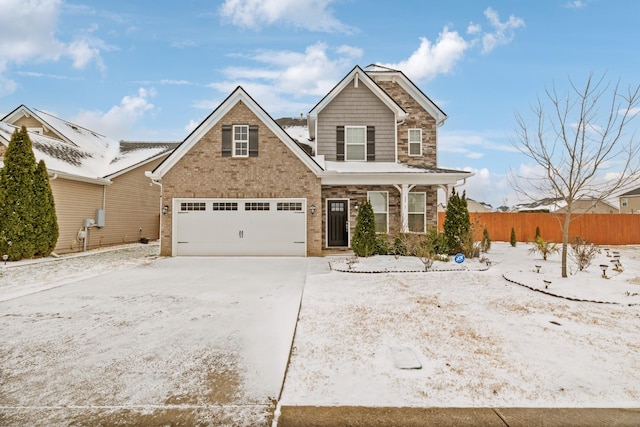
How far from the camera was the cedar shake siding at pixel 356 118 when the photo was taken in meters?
14.3

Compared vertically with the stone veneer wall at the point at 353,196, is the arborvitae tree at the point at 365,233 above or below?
below

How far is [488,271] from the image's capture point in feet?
30.1

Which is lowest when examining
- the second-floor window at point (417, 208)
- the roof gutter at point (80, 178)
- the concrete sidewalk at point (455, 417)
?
the concrete sidewalk at point (455, 417)

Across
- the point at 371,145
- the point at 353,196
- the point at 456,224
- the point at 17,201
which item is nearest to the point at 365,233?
the point at 353,196

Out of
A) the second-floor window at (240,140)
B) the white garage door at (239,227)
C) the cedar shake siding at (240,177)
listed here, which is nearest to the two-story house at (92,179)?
the cedar shake siding at (240,177)

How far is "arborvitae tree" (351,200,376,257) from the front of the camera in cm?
1167

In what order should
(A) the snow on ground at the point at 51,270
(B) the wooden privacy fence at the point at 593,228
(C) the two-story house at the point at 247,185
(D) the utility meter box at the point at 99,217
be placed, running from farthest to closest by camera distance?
(B) the wooden privacy fence at the point at 593,228, (D) the utility meter box at the point at 99,217, (C) the two-story house at the point at 247,185, (A) the snow on ground at the point at 51,270

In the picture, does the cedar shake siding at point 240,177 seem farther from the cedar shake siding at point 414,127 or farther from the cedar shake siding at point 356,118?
the cedar shake siding at point 414,127

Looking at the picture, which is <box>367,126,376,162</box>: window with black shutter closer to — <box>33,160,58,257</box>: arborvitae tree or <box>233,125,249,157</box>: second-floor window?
<box>233,125,249,157</box>: second-floor window

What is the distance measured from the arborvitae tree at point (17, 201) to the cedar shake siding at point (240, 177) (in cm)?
449

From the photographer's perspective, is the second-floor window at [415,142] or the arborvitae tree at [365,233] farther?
the second-floor window at [415,142]

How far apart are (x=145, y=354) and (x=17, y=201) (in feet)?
39.3

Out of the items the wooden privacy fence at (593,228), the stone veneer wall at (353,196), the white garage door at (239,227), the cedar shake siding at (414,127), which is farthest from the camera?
the wooden privacy fence at (593,228)

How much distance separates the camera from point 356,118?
1434 centimetres
